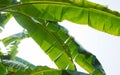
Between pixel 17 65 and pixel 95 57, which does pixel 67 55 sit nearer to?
pixel 95 57

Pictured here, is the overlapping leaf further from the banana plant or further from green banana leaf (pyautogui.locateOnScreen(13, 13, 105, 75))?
green banana leaf (pyautogui.locateOnScreen(13, 13, 105, 75))

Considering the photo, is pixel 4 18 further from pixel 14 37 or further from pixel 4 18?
pixel 14 37

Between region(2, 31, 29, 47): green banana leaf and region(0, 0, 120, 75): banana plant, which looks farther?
region(2, 31, 29, 47): green banana leaf

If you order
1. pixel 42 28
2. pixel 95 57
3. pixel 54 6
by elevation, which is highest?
pixel 54 6

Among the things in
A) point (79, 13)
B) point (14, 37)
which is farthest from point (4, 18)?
point (79, 13)

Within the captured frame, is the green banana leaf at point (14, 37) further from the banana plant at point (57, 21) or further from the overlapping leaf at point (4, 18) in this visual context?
the overlapping leaf at point (4, 18)

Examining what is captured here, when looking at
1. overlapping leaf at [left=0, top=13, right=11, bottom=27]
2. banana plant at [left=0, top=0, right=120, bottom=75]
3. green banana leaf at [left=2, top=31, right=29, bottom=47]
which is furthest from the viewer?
green banana leaf at [left=2, top=31, right=29, bottom=47]

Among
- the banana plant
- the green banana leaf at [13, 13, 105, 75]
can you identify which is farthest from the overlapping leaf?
the green banana leaf at [13, 13, 105, 75]

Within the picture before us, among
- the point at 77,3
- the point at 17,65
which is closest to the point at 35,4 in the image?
the point at 77,3

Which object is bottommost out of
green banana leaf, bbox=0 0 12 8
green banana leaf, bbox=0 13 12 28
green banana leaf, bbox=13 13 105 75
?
green banana leaf, bbox=13 13 105 75
